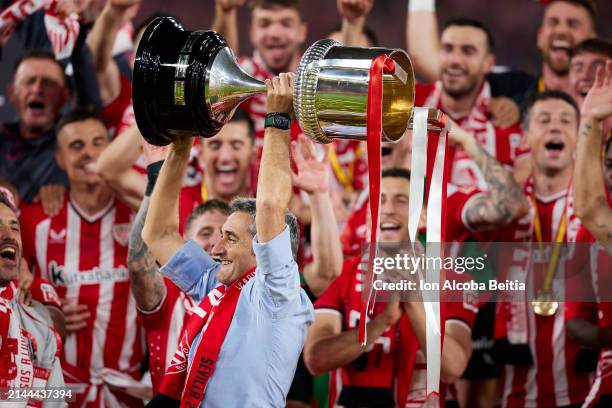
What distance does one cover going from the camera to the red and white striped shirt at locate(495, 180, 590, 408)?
4.05m

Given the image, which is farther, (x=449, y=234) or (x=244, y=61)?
(x=244, y=61)

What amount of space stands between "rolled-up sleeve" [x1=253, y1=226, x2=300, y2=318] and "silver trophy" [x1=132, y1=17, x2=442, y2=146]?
11.9 inches

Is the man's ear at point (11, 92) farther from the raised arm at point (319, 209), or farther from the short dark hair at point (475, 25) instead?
the short dark hair at point (475, 25)

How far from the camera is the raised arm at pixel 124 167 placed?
4059mm

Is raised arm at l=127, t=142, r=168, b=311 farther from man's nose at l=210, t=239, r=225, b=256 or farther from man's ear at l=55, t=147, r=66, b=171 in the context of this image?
man's ear at l=55, t=147, r=66, b=171

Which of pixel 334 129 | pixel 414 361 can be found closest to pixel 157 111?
pixel 334 129

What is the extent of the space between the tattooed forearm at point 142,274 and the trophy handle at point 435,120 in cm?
116

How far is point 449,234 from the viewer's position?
4.21 m

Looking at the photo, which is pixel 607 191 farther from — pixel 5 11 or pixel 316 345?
pixel 5 11

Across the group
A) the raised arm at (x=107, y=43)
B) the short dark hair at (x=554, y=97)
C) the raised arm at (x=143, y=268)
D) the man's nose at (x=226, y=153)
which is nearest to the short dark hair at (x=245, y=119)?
the man's nose at (x=226, y=153)

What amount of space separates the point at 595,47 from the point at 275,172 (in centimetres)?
227

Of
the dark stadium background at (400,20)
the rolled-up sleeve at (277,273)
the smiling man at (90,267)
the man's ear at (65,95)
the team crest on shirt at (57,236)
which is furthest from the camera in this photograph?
the dark stadium background at (400,20)

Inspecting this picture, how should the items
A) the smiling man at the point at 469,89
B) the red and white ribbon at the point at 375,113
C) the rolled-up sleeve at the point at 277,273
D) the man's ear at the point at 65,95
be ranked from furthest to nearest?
the man's ear at the point at 65,95 < the smiling man at the point at 469,89 < the rolled-up sleeve at the point at 277,273 < the red and white ribbon at the point at 375,113

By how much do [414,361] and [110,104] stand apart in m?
1.92
